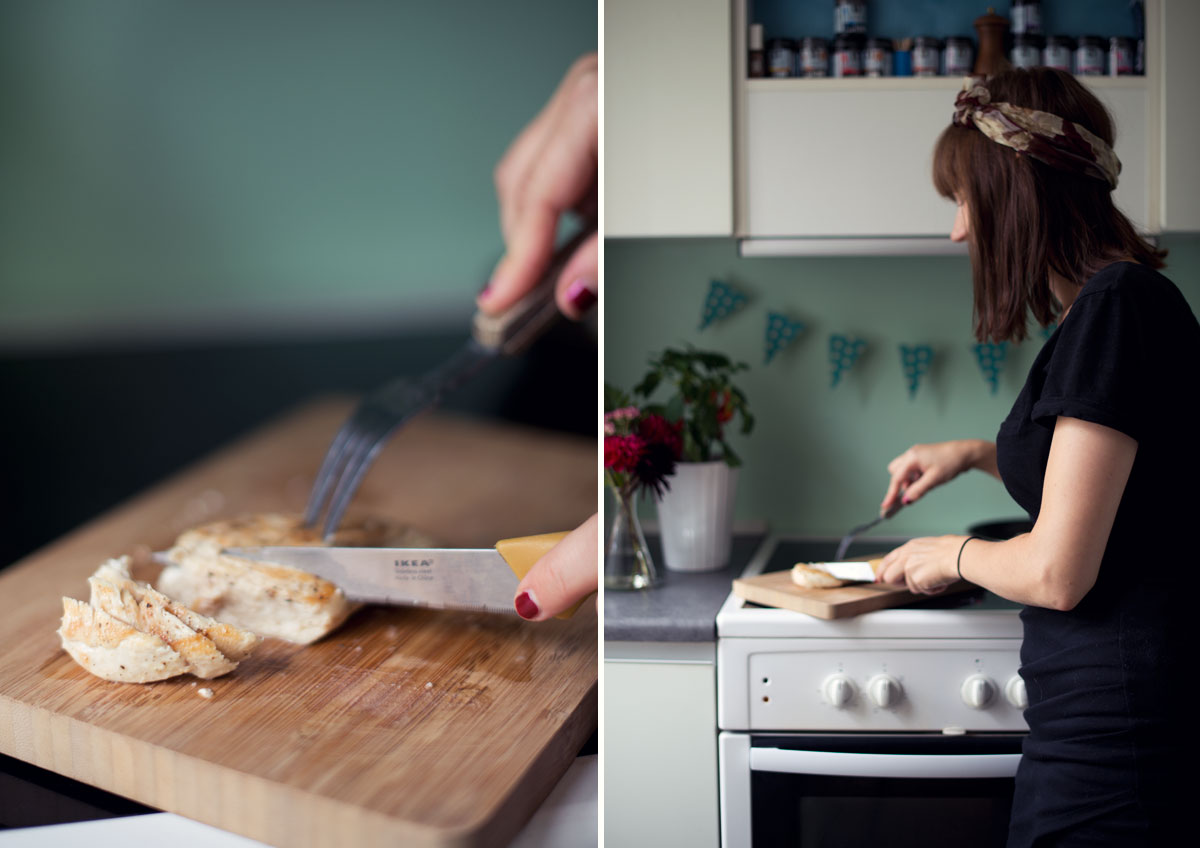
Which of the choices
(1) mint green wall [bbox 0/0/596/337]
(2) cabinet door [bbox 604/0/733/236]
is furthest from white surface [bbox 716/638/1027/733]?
(1) mint green wall [bbox 0/0/596/337]

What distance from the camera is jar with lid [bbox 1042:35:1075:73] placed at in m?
1.22

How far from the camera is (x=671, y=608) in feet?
3.60

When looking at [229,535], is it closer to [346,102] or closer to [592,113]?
[592,113]

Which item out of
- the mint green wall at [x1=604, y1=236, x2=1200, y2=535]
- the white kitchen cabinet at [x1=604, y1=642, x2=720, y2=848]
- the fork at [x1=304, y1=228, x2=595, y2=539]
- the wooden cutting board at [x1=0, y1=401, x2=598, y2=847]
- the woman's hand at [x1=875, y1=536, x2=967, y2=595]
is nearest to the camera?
the wooden cutting board at [x1=0, y1=401, x2=598, y2=847]

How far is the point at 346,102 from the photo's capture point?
67.6 inches

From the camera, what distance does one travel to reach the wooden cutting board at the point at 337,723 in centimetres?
61

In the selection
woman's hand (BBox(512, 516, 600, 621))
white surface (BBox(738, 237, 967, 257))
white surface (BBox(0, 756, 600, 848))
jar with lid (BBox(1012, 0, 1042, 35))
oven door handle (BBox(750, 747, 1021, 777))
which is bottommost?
oven door handle (BBox(750, 747, 1021, 777))

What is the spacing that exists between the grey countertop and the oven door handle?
0.18m

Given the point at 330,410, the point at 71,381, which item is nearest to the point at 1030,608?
the point at 330,410

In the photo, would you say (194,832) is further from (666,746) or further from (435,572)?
(666,746)

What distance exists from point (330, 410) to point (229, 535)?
0.79 metres

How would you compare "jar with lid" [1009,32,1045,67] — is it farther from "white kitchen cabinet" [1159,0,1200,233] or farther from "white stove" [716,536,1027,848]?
"white stove" [716,536,1027,848]

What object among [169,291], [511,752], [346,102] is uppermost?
[346,102]

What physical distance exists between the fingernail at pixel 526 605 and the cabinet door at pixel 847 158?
2.27 feet
